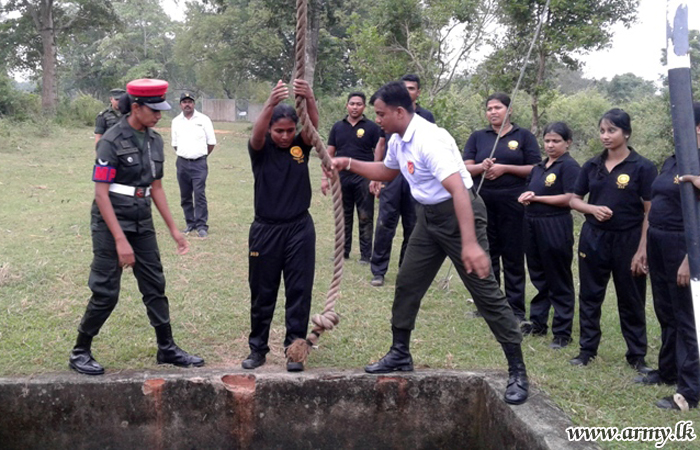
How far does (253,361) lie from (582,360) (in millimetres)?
2315

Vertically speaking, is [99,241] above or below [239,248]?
above

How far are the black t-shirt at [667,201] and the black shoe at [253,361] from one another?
2654 mm

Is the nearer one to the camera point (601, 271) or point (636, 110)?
point (601, 271)

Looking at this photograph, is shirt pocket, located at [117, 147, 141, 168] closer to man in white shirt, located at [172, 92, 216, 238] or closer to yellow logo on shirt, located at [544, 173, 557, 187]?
yellow logo on shirt, located at [544, 173, 557, 187]

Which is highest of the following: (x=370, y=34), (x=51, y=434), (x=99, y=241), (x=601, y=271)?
(x=370, y=34)

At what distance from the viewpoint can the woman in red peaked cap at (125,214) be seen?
3.99m

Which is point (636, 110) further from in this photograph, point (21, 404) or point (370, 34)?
point (21, 404)

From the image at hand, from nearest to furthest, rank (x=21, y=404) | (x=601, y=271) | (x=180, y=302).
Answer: (x=21, y=404)
(x=601, y=271)
(x=180, y=302)

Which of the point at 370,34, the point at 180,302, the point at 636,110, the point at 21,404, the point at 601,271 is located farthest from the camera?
the point at 636,110

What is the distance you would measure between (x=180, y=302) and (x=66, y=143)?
599 inches

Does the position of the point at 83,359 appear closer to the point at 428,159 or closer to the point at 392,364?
the point at 392,364

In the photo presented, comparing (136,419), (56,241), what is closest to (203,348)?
(136,419)

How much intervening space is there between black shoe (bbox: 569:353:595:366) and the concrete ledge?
78cm

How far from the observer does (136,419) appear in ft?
13.1
